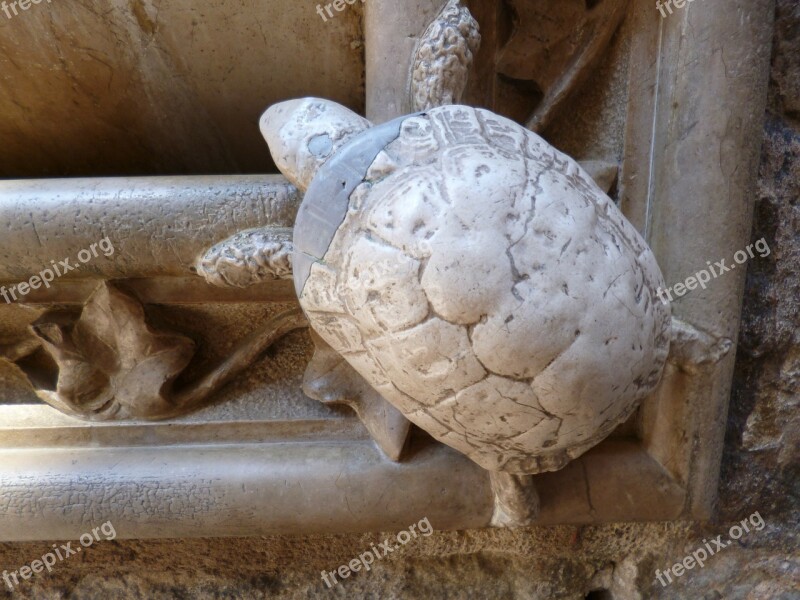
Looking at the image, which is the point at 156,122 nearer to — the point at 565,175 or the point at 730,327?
the point at 565,175

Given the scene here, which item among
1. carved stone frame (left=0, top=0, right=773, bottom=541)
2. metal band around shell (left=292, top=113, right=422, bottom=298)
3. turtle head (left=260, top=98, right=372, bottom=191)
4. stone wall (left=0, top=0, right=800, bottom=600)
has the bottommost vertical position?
stone wall (left=0, top=0, right=800, bottom=600)

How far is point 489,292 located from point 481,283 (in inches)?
0.5

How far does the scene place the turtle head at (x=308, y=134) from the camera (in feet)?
2.45

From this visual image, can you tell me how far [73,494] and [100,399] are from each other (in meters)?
0.19

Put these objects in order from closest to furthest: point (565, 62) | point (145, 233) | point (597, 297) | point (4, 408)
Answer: point (597, 297) < point (145, 233) < point (565, 62) < point (4, 408)

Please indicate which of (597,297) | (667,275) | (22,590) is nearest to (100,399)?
(22,590)

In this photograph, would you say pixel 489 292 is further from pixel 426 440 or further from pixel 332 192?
pixel 426 440

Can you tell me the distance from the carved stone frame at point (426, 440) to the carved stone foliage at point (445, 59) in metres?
0.05

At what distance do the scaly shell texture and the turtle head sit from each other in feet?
0.33

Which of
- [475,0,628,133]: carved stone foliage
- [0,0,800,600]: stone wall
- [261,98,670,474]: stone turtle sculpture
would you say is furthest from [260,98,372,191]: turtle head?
[0,0,800,600]: stone wall

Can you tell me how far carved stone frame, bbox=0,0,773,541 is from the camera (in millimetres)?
894

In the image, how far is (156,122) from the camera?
3.90 ft

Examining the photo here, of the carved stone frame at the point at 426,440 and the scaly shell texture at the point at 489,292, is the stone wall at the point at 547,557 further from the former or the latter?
the scaly shell texture at the point at 489,292

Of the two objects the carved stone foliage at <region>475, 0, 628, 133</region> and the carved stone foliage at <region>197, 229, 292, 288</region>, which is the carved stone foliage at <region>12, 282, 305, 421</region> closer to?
the carved stone foliage at <region>197, 229, 292, 288</region>
